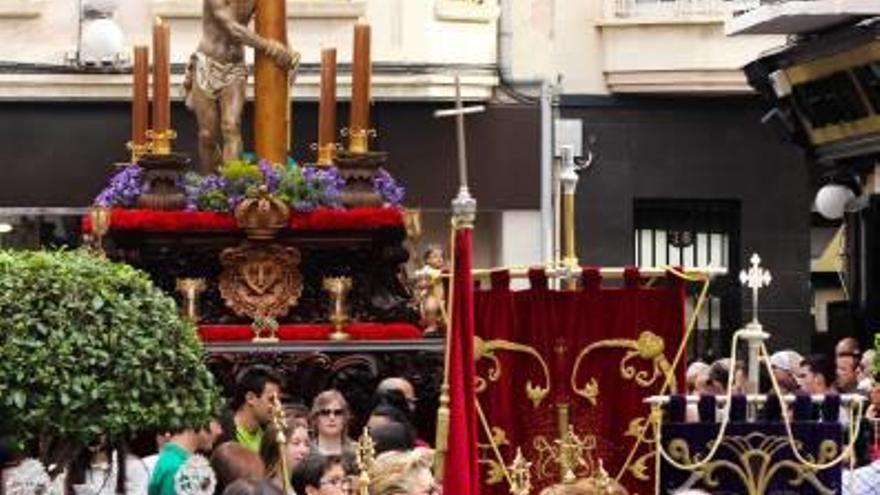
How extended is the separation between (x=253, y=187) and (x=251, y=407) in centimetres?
242

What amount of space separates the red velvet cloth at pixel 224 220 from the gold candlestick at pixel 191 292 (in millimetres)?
277

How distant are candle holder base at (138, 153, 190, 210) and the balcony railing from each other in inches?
428

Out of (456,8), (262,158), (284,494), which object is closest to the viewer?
(284,494)

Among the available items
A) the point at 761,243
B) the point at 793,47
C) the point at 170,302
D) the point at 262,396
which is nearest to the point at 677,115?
the point at 761,243

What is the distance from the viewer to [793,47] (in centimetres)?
2906

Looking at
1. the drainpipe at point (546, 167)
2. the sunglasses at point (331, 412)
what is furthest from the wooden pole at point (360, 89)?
the drainpipe at point (546, 167)

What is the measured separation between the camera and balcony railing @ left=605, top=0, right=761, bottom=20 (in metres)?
31.6

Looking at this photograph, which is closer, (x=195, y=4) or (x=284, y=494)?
(x=284, y=494)

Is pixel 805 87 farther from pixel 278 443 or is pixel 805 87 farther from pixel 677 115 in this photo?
pixel 278 443

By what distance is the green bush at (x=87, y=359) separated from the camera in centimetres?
1426

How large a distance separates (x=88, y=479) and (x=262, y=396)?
3.06 m

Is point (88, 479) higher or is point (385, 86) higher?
point (385, 86)

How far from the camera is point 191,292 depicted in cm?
2048

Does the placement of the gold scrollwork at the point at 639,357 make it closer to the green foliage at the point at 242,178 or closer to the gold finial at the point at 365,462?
the gold finial at the point at 365,462
